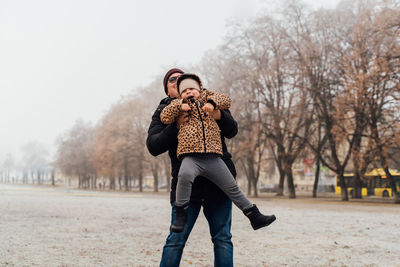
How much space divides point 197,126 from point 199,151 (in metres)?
0.19

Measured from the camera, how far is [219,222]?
315 centimetres

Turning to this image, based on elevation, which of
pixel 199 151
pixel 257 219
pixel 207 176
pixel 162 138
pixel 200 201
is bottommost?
pixel 257 219

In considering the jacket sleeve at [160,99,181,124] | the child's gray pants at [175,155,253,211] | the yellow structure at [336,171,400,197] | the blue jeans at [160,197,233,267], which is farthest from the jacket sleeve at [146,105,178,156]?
the yellow structure at [336,171,400,197]

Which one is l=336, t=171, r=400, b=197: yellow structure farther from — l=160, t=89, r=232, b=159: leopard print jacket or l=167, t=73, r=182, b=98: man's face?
l=160, t=89, r=232, b=159: leopard print jacket

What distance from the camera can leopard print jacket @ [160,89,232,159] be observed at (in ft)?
9.46

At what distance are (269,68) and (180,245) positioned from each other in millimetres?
27574

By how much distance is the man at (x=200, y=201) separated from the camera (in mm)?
3025

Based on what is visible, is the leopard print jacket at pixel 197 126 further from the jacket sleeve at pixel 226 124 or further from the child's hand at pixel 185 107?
the jacket sleeve at pixel 226 124

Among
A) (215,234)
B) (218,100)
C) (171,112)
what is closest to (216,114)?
(218,100)

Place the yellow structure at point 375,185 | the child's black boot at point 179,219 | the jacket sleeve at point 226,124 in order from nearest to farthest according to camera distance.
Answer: the child's black boot at point 179,219, the jacket sleeve at point 226,124, the yellow structure at point 375,185

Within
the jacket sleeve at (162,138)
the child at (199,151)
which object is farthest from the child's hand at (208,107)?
the jacket sleeve at (162,138)

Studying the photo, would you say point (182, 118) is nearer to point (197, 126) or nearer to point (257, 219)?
point (197, 126)

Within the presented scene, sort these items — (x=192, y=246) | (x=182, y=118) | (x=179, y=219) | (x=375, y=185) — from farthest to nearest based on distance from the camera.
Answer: (x=375, y=185) < (x=192, y=246) < (x=182, y=118) < (x=179, y=219)

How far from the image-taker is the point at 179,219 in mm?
2844
